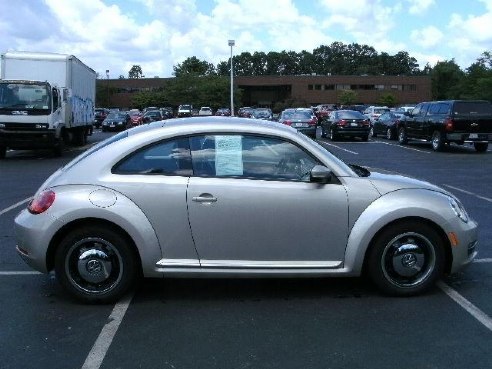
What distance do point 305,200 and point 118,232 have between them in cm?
158

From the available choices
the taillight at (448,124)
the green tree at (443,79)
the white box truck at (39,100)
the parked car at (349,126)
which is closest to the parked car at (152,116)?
the parked car at (349,126)

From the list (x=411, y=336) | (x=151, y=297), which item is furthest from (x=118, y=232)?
(x=411, y=336)

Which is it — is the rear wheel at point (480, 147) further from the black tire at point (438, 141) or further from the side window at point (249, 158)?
the side window at point (249, 158)

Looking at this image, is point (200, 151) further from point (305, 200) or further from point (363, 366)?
point (363, 366)

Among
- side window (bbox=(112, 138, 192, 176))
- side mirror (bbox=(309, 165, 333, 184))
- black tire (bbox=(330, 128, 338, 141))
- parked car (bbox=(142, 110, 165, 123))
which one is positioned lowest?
side mirror (bbox=(309, 165, 333, 184))

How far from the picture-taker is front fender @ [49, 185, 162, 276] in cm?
481

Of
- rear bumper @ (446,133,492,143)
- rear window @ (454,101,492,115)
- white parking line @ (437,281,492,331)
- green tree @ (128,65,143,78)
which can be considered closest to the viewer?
white parking line @ (437,281,492,331)

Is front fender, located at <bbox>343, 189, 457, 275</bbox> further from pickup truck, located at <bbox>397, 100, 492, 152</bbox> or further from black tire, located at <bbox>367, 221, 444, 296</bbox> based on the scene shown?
pickup truck, located at <bbox>397, 100, 492, 152</bbox>

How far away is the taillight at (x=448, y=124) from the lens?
2078 centimetres

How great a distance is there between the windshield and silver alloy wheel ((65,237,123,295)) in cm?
1472

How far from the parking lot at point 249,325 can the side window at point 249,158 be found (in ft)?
3.56

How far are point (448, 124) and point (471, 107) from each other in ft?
3.22

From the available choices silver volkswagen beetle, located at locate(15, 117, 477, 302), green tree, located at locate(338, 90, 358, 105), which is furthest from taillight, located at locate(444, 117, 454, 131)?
green tree, located at locate(338, 90, 358, 105)

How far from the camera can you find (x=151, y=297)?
5.14 meters
